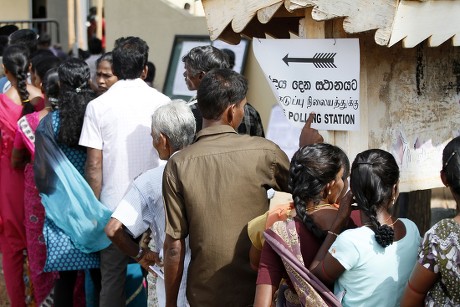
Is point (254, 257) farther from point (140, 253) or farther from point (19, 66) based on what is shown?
point (19, 66)

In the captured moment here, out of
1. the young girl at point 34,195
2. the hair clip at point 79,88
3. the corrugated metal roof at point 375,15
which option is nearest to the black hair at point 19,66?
the young girl at point 34,195

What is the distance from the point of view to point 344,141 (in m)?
3.81

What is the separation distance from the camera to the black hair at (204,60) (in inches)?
179

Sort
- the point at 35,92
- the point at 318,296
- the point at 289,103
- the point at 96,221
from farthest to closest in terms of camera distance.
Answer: the point at 35,92, the point at 96,221, the point at 289,103, the point at 318,296

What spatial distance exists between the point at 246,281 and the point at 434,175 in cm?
117

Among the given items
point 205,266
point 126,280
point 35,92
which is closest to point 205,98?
point 205,266

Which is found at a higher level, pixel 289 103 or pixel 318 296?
pixel 289 103

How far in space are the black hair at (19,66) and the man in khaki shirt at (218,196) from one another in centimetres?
261

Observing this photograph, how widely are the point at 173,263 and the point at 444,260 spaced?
4.08ft

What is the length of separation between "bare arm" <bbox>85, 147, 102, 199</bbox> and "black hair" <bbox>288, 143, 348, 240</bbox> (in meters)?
1.98

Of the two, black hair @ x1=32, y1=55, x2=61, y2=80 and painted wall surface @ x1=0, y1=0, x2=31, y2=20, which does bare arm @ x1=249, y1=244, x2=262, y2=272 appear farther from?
painted wall surface @ x1=0, y1=0, x2=31, y2=20

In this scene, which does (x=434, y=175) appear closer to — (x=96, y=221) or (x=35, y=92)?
(x=96, y=221)

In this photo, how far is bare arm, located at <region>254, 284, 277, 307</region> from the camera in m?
3.30

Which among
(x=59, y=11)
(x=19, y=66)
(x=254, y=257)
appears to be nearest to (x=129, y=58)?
(x=19, y=66)
